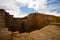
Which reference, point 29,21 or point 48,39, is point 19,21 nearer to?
point 29,21

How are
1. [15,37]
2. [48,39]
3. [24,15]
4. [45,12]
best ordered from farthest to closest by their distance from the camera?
[24,15]
[45,12]
[15,37]
[48,39]

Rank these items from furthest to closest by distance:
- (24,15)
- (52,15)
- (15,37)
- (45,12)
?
(24,15)
(45,12)
(52,15)
(15,37)

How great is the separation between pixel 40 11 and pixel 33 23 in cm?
143

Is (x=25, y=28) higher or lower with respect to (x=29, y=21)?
lower

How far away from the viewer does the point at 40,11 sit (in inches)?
489

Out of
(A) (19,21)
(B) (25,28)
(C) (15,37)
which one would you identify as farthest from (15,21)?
(C) (15,37)

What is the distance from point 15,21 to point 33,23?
1858 millimetres

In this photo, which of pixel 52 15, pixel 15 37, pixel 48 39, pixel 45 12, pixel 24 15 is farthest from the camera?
Answer: pixel 24 15

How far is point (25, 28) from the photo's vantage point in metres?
12.9

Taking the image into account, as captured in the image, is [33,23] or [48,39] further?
[33,23]

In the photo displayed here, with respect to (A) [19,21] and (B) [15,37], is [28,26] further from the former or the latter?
(B) [15,37]

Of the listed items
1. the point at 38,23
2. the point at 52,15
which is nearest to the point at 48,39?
the point at 52,15

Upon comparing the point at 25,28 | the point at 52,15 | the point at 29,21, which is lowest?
the point at 25,28

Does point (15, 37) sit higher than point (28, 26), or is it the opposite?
point (15, 37)
